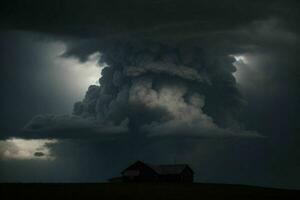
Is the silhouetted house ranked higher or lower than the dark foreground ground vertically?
higher

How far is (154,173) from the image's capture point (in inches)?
4577

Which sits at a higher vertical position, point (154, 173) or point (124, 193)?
point (154, 173)

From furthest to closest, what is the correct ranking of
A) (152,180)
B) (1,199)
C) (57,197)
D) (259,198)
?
(152,180)
(259,198)
(57,197)
(1,199)

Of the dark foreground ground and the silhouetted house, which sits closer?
the dark foreground ground

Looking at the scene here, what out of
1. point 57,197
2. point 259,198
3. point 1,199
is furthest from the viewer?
→ point 259,198

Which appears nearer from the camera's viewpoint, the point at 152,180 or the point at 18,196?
the point at 18,196

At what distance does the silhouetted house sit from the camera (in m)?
116

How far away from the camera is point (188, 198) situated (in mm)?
61875

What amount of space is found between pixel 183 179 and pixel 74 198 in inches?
2417

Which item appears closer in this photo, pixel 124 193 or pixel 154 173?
pixel 124 193

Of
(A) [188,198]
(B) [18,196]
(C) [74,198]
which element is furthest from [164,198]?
(B) [18,196]

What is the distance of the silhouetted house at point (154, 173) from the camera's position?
116062 millimetres

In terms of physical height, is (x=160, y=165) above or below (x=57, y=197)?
above

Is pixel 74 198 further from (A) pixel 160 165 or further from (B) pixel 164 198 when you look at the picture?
(A) pixel 160 165
